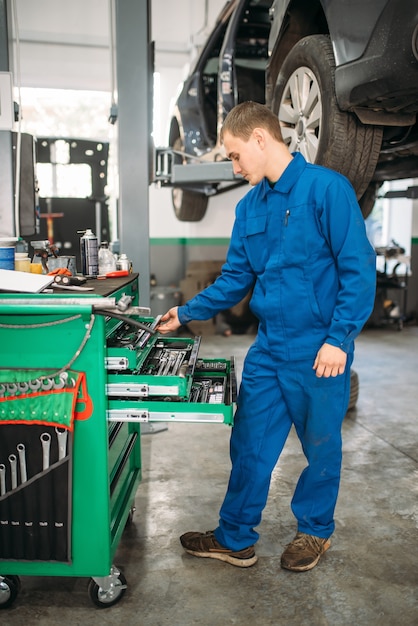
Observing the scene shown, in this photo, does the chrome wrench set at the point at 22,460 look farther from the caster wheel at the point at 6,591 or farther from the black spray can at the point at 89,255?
the black spray can at the point at 89,255

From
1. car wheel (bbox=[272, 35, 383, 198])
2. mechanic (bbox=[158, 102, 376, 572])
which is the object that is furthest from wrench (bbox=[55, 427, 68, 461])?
car wheel (bbox=[272, 35, 383, 198])

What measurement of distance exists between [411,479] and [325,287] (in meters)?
1.40

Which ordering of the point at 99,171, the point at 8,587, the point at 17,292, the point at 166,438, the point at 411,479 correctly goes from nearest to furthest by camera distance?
the point at 17,292, the point at 8,587, the point at 411,479, the point at 166,438, the point at 99,171

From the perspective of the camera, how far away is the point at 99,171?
6.29 metres

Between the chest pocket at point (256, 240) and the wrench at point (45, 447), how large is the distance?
86cm

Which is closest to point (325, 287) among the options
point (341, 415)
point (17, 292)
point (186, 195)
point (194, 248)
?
point (341, 415)

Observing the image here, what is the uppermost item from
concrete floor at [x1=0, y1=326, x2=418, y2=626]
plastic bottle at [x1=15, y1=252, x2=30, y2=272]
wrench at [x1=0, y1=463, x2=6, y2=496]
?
plastic bottle at [x1=15, y1=252, x2=30, y2=272]

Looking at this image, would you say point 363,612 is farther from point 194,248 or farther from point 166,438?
point 194,248

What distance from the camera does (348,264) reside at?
68.6 inches

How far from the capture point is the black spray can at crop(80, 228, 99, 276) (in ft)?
7.35

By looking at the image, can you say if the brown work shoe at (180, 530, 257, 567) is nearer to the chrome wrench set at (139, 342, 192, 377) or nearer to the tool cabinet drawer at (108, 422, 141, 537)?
the tool cabinet drawer at (108, 422, 141, 537)

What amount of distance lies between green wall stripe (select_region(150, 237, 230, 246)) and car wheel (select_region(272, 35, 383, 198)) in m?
4.98

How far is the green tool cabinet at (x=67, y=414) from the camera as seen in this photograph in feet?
5.29

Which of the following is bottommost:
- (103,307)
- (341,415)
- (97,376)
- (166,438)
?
(166,438)
